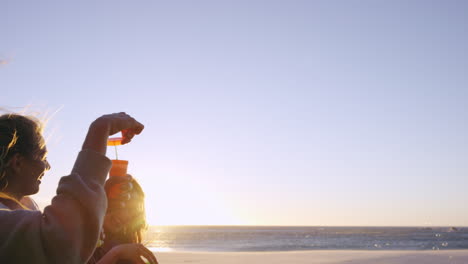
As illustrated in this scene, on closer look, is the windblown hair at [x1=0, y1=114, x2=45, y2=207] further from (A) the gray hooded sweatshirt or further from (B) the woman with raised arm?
(A) the gray hooded sweatshirt

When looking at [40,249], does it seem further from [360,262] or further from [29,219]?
[360,262]

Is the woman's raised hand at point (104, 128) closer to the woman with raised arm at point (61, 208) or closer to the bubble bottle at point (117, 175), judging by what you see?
the woman with raised arm at point (61, 208)

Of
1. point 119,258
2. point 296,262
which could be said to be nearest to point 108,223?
point 119,258

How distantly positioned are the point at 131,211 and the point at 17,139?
147cm

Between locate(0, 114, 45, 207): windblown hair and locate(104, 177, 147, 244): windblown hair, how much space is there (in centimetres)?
129

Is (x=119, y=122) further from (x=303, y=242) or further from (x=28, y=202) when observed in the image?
(x=303, y=242)

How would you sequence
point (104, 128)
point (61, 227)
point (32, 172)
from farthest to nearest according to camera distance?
1. point (32, 172)
2. point (104, 128)
3. point (61, 227)

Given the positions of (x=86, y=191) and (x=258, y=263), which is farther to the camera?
(x=258, y=263)

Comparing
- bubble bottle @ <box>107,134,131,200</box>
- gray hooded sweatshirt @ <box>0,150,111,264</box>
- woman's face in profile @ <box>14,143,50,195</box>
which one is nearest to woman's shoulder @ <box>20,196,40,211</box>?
woman's face in profile @ <box>14,143,50,195</box>

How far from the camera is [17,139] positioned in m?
1.19

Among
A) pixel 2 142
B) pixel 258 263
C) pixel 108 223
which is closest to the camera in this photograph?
pixel 2 142

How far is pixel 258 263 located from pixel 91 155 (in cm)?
1371

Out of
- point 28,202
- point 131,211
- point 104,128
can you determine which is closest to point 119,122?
point 104,128

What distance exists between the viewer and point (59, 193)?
98cm
